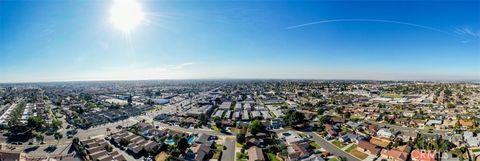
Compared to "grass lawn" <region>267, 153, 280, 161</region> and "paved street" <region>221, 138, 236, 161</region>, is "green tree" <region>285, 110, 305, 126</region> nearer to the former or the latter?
"paved street" <region>221, 138, 236, 161</region>

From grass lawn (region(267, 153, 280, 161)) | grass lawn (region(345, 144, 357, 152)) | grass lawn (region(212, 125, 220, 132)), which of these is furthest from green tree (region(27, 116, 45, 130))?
grass lawn (region(345, 144, 357, 152))

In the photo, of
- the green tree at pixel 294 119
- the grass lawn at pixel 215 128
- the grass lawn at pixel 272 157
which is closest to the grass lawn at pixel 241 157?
the grass lawn at pixel 272 157

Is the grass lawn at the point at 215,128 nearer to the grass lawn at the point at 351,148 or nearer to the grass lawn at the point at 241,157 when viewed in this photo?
the grass lawn at the point at 241,157

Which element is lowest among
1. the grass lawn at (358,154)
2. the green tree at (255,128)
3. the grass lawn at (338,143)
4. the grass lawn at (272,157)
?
the grass lawn at (272,157)

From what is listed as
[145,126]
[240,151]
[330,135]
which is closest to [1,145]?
[145,126]

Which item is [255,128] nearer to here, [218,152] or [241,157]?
[218,152]

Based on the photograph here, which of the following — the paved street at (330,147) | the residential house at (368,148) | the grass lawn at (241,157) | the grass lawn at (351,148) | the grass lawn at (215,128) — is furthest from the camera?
the grass lawn at (215,128)

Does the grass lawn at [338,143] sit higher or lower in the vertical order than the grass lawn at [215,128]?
lower

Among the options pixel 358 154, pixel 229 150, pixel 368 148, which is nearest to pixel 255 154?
pixel 229 150

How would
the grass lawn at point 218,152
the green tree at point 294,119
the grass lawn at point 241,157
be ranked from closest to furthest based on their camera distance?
the grass lawn at point 241,157, the grass lawn at point 218,152, the green tree at point 294,119
